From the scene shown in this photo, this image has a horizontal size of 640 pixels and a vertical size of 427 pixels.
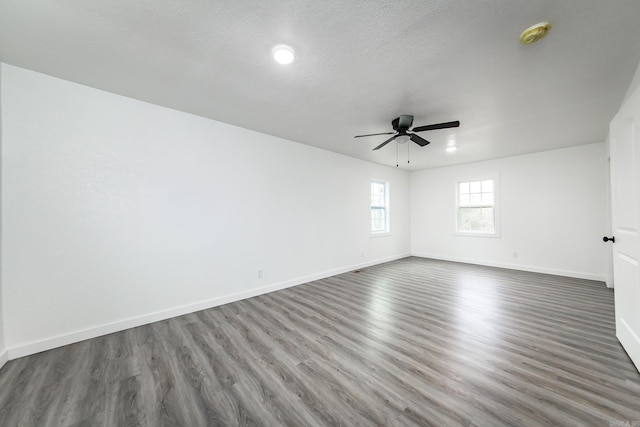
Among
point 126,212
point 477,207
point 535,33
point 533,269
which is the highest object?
point 535,33

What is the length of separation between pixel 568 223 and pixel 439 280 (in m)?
2.87

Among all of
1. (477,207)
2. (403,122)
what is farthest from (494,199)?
(403,122)

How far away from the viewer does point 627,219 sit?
207 centimetres

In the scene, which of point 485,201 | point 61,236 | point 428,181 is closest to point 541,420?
point 61,236

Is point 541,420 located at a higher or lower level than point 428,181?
lower

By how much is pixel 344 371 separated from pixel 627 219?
108 inches

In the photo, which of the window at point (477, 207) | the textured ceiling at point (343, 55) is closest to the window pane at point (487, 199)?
the window at point (477, 207)

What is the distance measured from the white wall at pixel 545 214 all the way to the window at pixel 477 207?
0.14 metres

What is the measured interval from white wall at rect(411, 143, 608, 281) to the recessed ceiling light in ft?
18.4

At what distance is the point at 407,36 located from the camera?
1742mm

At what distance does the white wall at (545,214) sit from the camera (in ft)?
14.6

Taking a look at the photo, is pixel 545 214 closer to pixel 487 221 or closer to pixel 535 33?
pixel 487 221

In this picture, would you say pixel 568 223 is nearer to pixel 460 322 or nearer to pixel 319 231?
pixel 460 322

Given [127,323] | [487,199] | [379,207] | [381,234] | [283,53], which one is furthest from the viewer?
[379,207]
